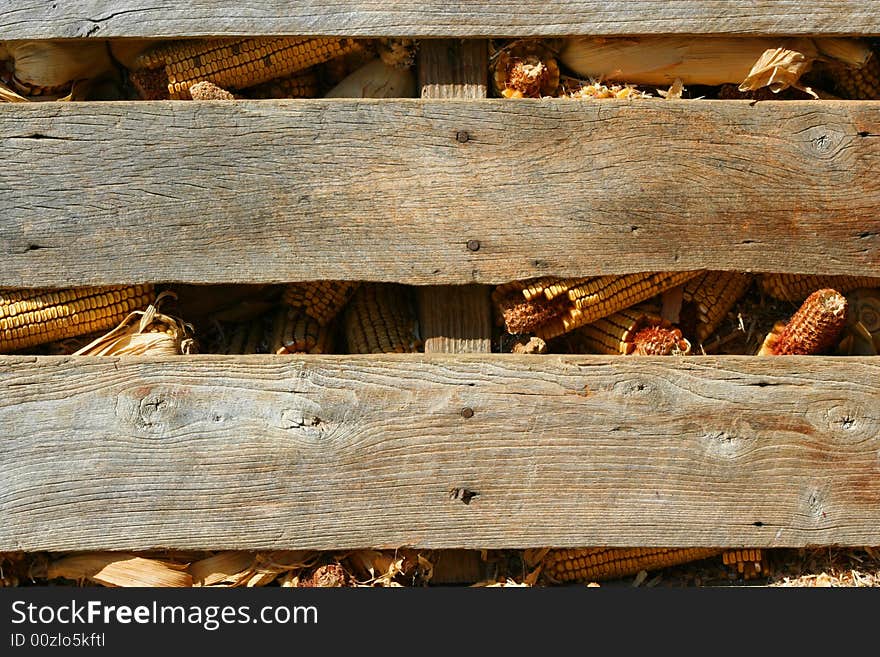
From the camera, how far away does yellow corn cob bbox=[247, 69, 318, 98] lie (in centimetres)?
256

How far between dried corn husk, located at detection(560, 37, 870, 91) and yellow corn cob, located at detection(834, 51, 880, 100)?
63 millimetres

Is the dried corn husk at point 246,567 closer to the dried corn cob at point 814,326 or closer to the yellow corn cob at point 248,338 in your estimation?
the yellow corn cob at point 248,338

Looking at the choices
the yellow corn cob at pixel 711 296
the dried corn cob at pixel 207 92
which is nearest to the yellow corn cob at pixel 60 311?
the dried corn cob at pixel 207 92

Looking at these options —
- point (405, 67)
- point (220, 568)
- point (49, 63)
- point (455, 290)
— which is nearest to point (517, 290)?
point (455, 290)

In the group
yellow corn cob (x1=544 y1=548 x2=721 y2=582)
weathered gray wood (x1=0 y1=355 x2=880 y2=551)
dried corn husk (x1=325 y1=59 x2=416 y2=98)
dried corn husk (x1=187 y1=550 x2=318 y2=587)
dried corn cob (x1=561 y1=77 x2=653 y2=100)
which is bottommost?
yellow corn cob (x1=544 y1=548 x2=721 y2=582)

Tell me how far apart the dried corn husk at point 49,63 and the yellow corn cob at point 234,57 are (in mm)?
168

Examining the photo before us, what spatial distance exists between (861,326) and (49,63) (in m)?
2.27

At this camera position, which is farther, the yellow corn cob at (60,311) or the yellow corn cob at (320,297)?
the yellow corn cob at (320,297)

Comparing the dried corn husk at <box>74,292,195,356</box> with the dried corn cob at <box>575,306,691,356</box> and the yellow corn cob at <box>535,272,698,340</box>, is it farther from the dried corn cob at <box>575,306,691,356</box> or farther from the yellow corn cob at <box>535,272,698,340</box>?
the dried corn cob at <box>575,306,691,356</box>

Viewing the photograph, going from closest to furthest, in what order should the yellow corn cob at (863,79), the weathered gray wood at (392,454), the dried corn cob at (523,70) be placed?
1. the weathered gray wood at (392,454)
2. the dried corn cob at (523,70)
3. the yellow corn cob at (863,79)

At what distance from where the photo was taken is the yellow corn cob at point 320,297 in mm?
2533

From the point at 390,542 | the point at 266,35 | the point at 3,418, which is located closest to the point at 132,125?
the point at 266,35

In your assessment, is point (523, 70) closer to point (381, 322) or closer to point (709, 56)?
point (709, 56)

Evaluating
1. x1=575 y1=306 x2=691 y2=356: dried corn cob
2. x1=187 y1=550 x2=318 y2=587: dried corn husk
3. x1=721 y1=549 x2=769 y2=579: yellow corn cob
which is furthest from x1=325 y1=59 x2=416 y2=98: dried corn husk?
x1=721 y1=549 x2=769 y2=579: yellow corn cob
